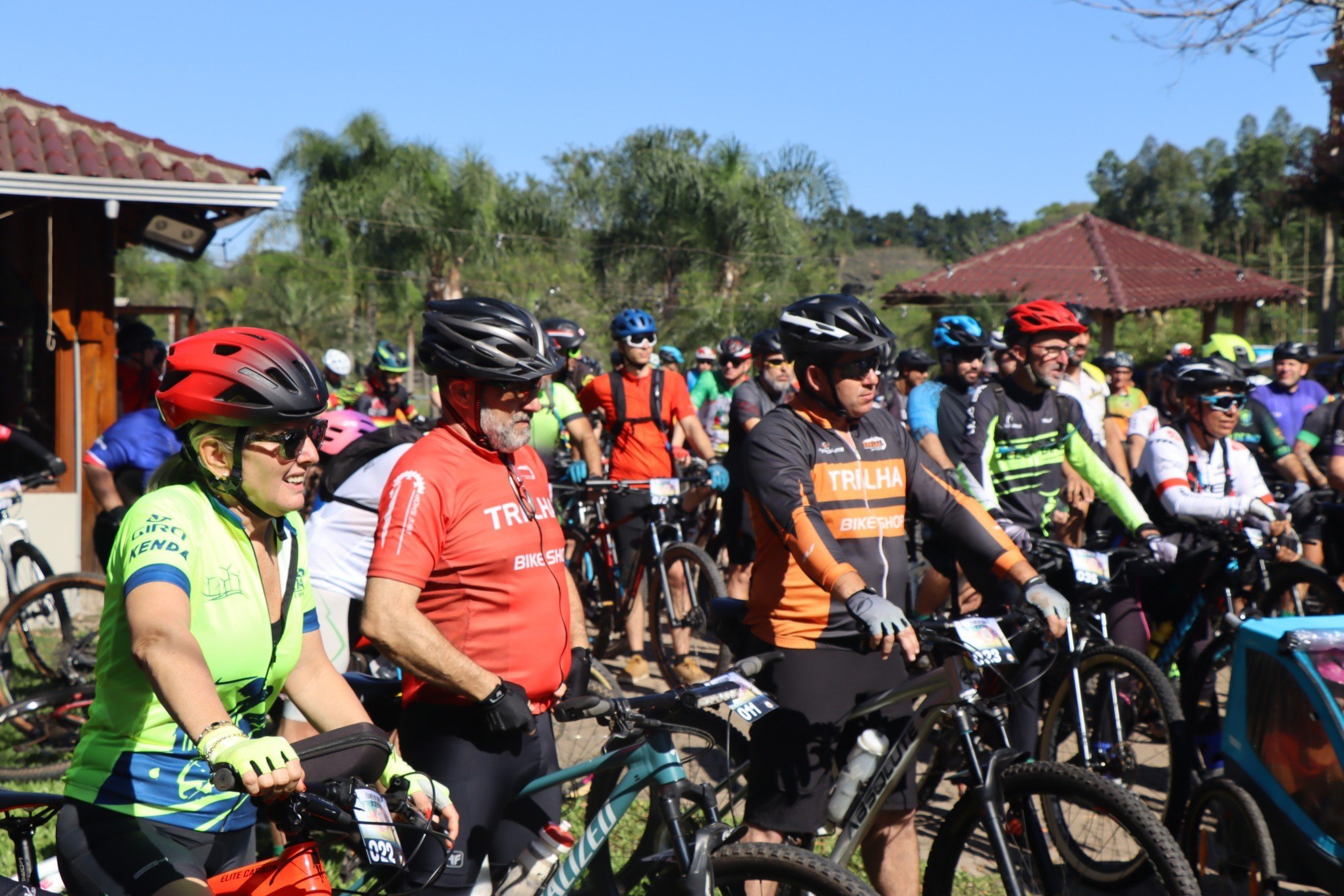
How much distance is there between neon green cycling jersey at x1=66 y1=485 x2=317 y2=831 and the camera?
238 cm

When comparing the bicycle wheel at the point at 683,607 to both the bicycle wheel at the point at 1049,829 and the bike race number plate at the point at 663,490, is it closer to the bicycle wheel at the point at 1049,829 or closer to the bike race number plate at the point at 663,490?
the bike race number plate at the point at 663,490

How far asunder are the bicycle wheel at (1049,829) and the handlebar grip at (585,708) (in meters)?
1.08

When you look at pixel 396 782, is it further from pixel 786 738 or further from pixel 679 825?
pixel 786 738

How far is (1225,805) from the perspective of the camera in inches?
155

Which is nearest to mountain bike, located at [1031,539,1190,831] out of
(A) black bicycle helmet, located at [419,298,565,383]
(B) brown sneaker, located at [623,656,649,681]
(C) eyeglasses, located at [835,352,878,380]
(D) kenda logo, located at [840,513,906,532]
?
(D) kenda logo, located at [840,513,906,532]

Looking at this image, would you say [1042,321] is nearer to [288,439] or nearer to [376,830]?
[288,439]

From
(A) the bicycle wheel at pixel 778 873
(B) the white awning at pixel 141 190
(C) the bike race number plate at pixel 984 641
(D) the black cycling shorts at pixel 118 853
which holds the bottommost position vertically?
(A) the bicycle wheel at pixel 778 873

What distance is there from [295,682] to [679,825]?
98 cm

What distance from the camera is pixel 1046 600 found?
3635 millimetres

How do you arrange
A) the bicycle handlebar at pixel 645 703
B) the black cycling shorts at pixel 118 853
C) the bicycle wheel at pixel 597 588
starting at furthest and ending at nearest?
the bicycle wheel at pixel 597 588
the bicycle handlebar at pixel 645 703
the black cycling shorts at pixel 118 853

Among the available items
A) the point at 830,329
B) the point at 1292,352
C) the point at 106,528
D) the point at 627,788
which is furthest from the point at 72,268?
the point at 1292,352

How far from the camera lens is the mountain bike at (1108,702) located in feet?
15.4

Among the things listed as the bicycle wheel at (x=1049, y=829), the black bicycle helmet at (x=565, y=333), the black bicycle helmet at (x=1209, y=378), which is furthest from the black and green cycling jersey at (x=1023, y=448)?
the black bicycle helmet at (x=565, y=333)

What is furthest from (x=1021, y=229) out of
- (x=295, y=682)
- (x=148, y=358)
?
(x=295, y=682)
